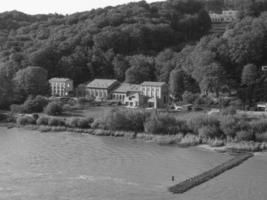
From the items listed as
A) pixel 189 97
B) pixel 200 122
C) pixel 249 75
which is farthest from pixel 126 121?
pixel 249 75

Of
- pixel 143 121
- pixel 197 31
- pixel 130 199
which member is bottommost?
pixel 130 199

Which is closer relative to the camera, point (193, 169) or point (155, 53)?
point (193, 169)

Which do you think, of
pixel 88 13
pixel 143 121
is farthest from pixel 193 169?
pixel 88 13

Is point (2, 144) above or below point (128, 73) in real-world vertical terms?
below

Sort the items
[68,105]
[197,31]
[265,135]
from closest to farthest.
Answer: [265,135] < [68,105] < [197,31]

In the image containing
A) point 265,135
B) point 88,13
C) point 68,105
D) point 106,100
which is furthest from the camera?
point 88,13

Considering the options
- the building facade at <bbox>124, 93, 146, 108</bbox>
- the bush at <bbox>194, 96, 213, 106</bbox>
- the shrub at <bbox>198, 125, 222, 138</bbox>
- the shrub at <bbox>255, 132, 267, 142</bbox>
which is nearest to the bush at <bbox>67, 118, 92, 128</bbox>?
the building facade at <bbox>124, 93, 146, 108</bbox>

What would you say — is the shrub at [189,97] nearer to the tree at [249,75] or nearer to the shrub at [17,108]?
the tree at [249,75]

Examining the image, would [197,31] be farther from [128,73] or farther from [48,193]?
[48,193]
